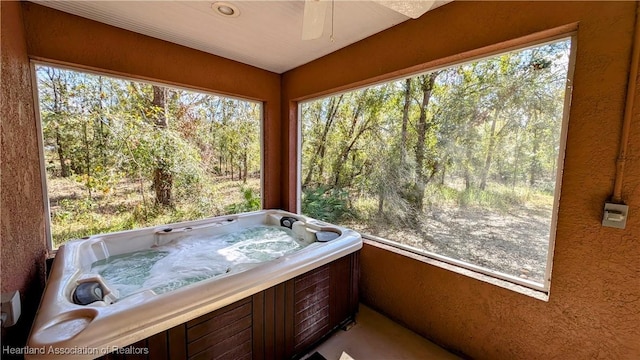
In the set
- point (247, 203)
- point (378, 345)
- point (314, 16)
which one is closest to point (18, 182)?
point (314, 16)

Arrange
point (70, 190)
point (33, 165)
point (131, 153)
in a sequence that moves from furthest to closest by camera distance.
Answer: point (131, 153)
point (70, 190)
point (33, 165)

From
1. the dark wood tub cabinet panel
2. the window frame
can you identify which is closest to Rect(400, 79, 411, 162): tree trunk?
the window frame

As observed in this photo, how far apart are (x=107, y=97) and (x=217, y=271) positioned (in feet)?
9.04

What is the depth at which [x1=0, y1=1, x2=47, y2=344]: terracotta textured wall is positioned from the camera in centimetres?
108

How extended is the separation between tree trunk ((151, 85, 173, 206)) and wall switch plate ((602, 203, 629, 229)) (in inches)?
164

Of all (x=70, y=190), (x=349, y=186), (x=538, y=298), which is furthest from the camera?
(x=349, y=186)

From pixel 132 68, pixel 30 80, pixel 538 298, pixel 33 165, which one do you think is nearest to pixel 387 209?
pixel 538 298

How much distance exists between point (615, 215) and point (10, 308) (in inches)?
107

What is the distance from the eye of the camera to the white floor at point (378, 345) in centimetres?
161

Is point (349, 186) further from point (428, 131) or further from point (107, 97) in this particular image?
point (107, 97)

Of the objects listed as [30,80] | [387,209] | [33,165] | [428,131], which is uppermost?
[30,80]

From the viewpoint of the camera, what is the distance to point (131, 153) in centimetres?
305

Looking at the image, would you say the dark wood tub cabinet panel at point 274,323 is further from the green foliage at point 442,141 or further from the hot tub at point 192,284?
the green foliage at point 442,141

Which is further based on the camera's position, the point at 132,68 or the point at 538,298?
the point at 132,68
